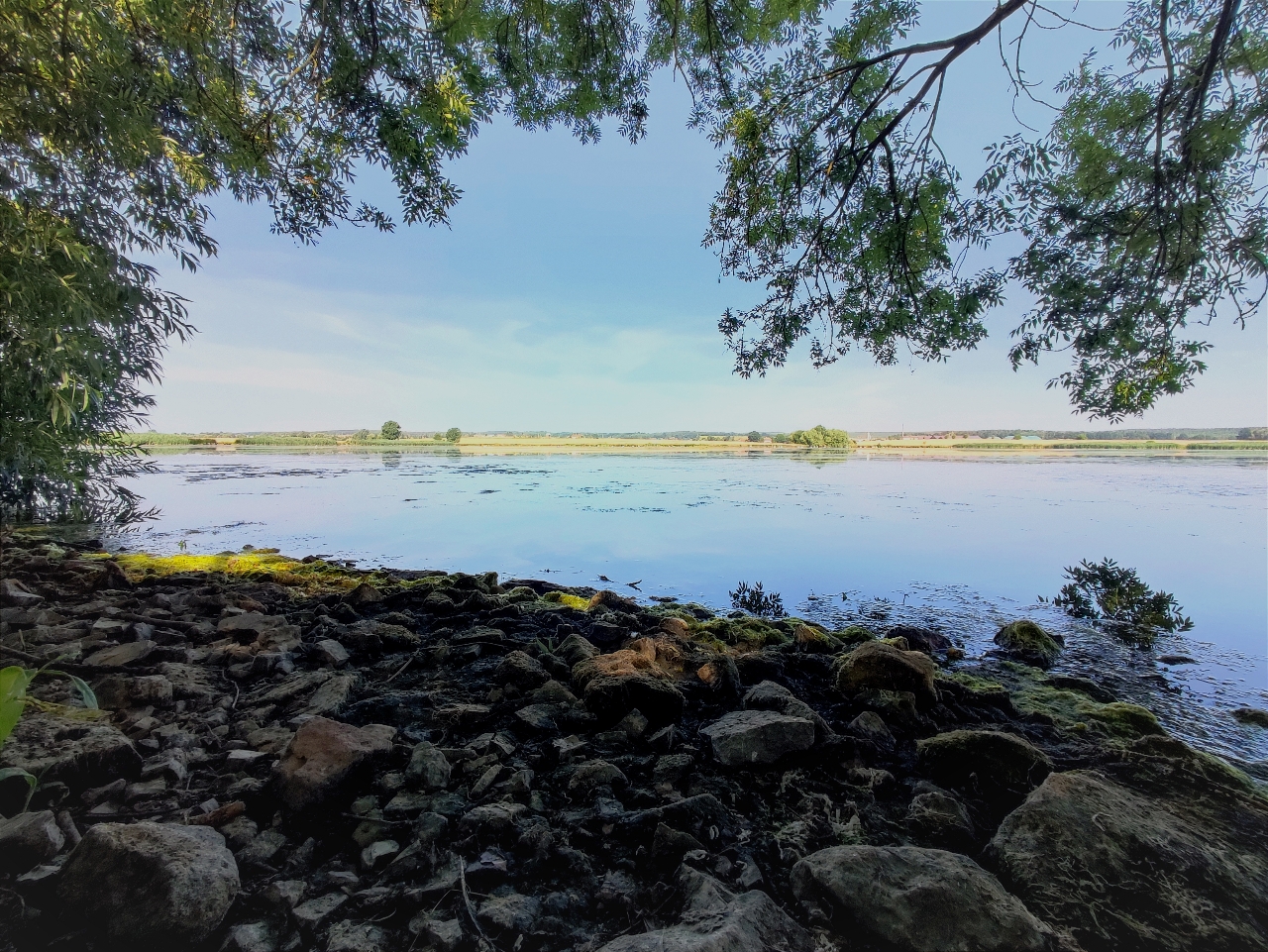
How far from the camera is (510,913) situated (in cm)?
151

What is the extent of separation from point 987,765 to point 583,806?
1904 mm

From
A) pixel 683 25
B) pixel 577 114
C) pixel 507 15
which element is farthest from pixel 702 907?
pixel 683 25

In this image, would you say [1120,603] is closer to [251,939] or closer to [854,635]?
[854,635]

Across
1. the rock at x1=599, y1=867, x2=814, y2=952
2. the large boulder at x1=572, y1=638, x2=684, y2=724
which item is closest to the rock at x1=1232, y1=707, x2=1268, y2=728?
the large boulder at x1=572, y1=638, x2=684, y2=724

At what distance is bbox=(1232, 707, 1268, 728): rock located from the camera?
3.44m

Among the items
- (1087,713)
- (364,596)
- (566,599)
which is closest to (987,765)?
(1087,713)

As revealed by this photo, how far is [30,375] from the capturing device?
10.6 feet

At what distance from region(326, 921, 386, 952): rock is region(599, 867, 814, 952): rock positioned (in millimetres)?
641

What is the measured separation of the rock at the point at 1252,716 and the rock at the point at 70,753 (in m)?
6.57

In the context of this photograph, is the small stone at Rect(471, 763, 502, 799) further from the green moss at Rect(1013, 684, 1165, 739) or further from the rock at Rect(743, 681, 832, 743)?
the green moss at Rect(1013, 684, 1165, 739)

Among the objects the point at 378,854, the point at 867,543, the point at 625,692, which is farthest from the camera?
the point at 867,543

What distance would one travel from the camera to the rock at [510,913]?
57.8 inches

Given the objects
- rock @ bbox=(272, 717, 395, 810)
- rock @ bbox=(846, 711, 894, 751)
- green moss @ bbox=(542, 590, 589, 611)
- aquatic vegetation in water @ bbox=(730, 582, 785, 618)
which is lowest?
aquatic vegetation in water @ bbox=(730, 582, 785, 618)

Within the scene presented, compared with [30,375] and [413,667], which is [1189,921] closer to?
[413,667]
